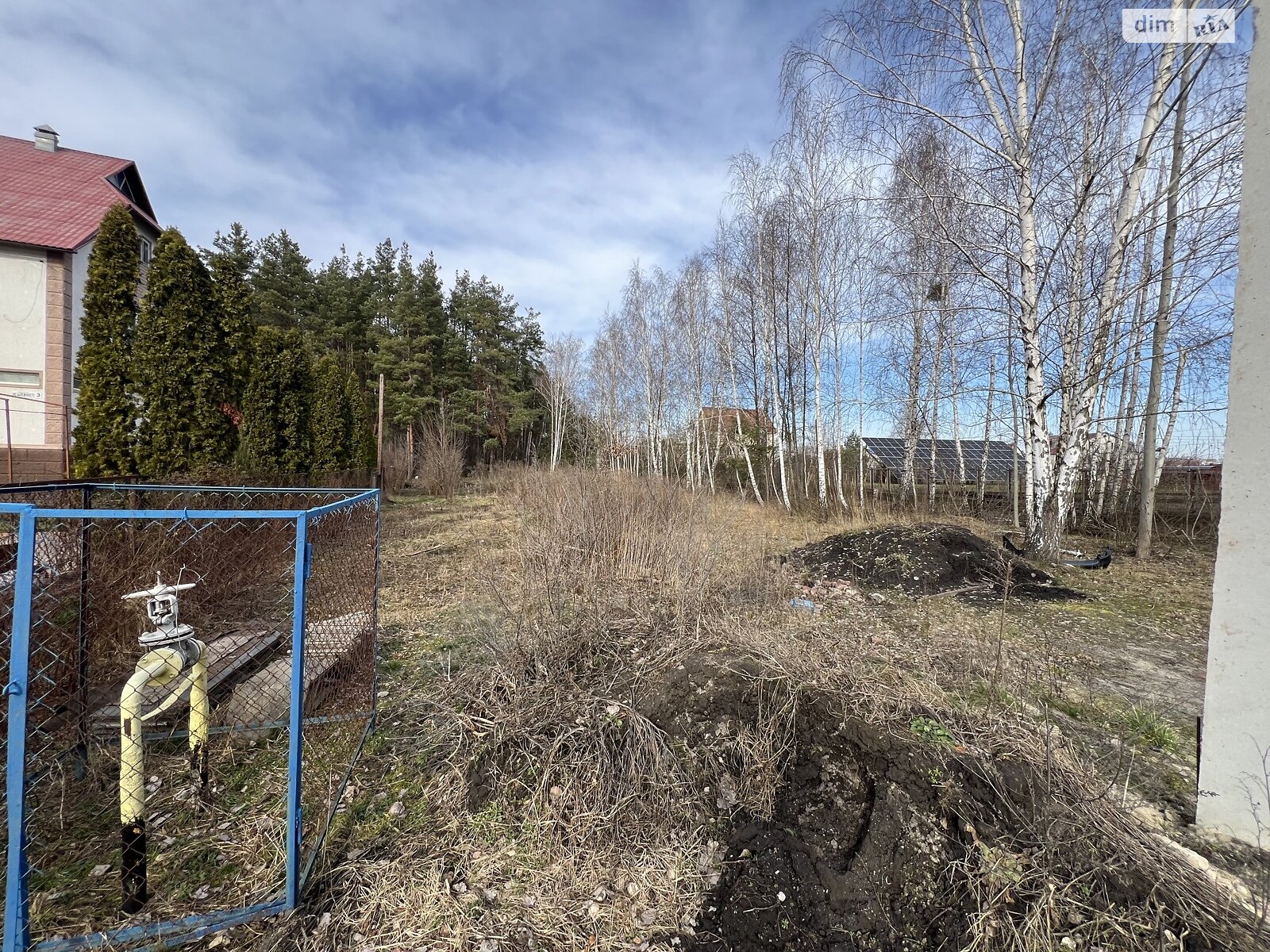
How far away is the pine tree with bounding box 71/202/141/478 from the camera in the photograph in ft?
20.5

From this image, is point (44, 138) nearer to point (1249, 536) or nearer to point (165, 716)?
point (165, 716)

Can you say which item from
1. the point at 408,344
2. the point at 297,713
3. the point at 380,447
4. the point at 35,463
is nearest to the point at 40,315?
the point at 35,463

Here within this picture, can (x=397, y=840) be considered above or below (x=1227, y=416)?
below

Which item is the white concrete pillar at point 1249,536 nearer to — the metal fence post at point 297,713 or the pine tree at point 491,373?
the metal fence post at point 297,713

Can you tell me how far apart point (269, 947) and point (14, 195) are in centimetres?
2080

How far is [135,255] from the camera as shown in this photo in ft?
21.5

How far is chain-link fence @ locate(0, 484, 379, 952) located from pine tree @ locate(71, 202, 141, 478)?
8.20 ft

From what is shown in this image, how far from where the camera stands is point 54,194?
13.7m

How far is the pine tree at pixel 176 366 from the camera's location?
644cm

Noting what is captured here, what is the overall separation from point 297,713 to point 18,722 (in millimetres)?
679

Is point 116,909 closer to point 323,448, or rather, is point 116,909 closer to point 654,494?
point 654,494

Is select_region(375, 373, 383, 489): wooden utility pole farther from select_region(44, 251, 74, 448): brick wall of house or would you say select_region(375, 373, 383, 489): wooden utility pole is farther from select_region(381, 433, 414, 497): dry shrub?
select_region(44, 251, 74, 448): brick wall of house

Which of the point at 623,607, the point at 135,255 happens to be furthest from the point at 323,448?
the point at 623,607

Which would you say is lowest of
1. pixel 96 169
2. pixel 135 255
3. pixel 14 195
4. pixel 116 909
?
pixel 116 909
